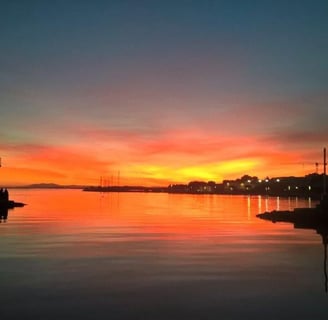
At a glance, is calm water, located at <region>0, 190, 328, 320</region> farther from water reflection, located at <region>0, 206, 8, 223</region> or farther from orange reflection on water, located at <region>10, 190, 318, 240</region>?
water reflection, located at <region>0, 206, 8, 223</region>

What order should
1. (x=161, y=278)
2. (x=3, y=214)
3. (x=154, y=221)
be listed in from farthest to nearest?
(x=3, y=214) → (x=154, y=221) → (x=161, y=278)

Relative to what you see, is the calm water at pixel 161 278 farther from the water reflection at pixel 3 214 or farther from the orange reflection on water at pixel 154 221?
the water reflection at pixel 3 214

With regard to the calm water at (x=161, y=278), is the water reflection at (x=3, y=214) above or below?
above

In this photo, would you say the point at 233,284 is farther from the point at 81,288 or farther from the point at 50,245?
the point at 50,245

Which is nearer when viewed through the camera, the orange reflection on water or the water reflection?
the orange reflection on water

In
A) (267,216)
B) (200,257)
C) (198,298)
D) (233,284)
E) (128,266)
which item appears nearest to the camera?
(198,298)


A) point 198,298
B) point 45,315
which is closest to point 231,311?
point 198,298

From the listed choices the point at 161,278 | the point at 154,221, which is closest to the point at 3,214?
the point at 154,221

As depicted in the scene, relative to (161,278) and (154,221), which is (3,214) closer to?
(154,221)

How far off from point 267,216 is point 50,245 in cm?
3982

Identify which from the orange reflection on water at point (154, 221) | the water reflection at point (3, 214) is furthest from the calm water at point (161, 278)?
the water reflection at point (3, 214)

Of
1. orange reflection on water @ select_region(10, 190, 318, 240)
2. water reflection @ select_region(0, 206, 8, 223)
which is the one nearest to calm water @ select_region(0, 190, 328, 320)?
orange reflection on water @ select_region(10, 190, 318, 240)

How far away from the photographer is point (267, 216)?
6500 cm

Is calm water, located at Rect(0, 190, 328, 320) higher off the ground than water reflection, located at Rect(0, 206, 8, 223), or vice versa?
water reflection, located at Rect(0, 206, 8, 223)
